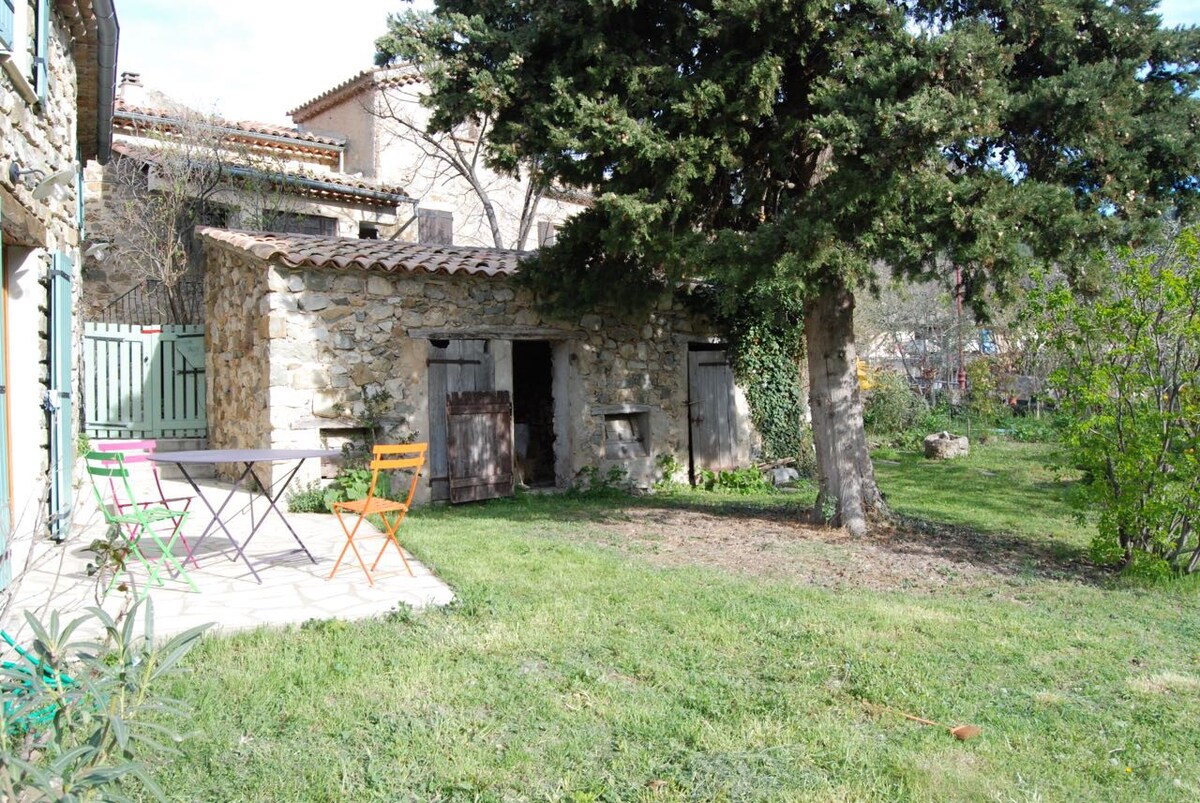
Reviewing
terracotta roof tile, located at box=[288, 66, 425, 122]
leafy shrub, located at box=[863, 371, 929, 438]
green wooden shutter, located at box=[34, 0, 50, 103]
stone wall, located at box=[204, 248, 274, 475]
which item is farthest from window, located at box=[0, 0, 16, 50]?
leafy shrub, located at box=[863, 371, 929, 438]

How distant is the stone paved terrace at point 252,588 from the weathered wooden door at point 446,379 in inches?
109

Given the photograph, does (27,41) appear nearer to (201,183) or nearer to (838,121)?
(838,121)

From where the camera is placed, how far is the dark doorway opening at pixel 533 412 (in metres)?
12.1

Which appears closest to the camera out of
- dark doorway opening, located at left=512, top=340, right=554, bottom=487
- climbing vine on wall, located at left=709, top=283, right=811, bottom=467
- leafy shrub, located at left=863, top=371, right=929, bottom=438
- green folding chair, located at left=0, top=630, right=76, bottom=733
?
green folding chair, located at left=0, top=630, right=76, bottom=733

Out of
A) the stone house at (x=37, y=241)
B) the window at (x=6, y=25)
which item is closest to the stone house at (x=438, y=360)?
the stone house at (x=37, y=241)

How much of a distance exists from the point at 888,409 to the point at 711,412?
5394 mm

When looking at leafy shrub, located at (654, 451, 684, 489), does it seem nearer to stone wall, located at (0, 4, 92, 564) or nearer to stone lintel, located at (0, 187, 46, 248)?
stone wall, located at (0, 4, 92, 564)

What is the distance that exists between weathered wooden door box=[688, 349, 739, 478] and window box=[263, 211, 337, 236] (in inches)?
276

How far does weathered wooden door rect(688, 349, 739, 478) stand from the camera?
39.0 ft

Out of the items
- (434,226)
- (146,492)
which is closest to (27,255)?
(146,492)

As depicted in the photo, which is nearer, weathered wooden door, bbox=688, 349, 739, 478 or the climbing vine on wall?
weathered wooden door, bbox=688, 349, 739, 478

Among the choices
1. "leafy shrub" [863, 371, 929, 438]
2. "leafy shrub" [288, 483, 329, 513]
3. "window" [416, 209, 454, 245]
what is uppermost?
"window" [416, 209, 454, 245]

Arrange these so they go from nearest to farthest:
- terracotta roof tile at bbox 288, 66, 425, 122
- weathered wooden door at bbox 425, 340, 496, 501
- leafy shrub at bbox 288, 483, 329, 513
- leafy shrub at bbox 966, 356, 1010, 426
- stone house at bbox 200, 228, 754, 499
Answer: leafy shrub at bbox 288, 483, 329, 513 < stone house at bbox 200, 228, 754, 499 < weathered wooden door at bbox 425, 340, 496, 501 < leafy shrub at bbox 966, 356, 1010, 426 < terracotta roof tile at bbox 288, 66, 425, 122

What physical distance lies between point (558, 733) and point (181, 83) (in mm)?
15256
